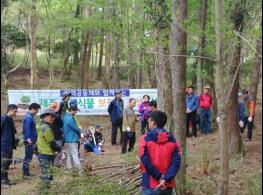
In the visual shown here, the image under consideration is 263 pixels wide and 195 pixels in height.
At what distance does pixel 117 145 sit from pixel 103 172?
8075mm

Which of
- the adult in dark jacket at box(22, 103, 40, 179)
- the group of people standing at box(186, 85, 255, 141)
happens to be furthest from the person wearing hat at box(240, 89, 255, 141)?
the adult in dark jacket at box(22, 103, 40, 179)

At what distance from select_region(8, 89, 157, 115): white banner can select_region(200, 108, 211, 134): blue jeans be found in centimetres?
355

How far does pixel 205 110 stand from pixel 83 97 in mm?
5929

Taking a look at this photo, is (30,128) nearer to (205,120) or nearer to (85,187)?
(85,187)

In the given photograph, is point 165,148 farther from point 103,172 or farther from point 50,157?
point 50,157

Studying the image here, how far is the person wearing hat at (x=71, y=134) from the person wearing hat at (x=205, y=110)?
278 inches

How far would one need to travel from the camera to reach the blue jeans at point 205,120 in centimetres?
1731

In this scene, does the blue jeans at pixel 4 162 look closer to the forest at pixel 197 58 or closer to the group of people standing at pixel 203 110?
the forest at pixel 197 58

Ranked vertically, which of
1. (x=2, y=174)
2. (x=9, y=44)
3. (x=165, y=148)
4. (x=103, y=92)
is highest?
(x=9, y=44)

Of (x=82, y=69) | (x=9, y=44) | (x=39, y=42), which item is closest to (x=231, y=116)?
(x=82, y=69)

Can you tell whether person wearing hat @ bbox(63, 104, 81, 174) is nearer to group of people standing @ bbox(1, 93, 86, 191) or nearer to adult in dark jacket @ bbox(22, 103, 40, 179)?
group of people standing @ bbox(1, 93, 86, 191)

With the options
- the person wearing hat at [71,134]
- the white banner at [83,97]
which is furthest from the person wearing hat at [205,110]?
the person wearing hat at [71,134]

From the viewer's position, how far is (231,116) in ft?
40.4

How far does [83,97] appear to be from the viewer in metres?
21.0
